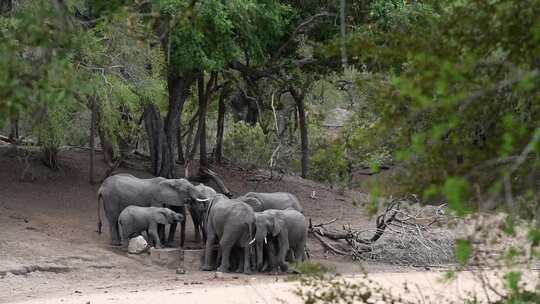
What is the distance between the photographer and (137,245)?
57.7 ft

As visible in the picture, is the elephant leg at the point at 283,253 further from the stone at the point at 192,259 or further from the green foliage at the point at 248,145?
the green foliage at the point at 248,145

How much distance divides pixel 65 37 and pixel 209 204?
11.7 meters

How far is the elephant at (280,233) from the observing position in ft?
57.5

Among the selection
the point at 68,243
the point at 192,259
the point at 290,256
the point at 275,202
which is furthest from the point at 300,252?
the point at 68,243

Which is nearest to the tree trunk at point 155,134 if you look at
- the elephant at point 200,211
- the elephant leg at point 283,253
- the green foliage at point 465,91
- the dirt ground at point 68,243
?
the dirt ground at point 68,243

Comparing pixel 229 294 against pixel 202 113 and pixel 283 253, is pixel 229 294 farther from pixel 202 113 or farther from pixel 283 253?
pixel 202 113

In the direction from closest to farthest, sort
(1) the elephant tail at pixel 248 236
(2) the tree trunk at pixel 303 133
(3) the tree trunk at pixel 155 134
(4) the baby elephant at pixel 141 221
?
(1) the elephant tail at pixel 248 236
(4) the baby elephant at pixel 141 221
(3) the tree trunk at pixel 155 134
(2) the tree trunk at pixel 303 133

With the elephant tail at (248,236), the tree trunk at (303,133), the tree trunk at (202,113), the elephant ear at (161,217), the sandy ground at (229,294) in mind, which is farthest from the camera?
the tree trunk at (303,133)

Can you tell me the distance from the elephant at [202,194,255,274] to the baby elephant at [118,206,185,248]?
962 millimetres

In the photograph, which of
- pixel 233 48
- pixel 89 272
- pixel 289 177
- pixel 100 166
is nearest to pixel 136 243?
pixel 89 272

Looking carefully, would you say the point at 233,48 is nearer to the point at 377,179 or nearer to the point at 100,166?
the point at 100,166

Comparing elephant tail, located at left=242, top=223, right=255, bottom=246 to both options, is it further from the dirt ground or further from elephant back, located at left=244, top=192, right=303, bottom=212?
elephant back, located at left=244, top=192, right=303, bottom=212

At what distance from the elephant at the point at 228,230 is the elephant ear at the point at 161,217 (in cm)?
88

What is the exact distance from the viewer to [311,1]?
22.0m
